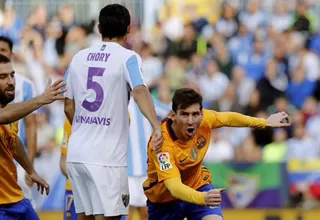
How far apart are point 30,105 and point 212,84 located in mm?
10476

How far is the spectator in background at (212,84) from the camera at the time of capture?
56.5 ft

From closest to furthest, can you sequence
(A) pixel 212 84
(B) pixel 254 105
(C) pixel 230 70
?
(B) pixel 254 105 → (A) pixel 212 84 → (C) pixel 230 70

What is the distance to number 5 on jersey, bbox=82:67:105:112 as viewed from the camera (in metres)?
7.70

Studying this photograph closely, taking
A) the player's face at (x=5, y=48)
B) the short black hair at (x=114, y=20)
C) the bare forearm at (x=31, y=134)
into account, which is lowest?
the bare forearm at (x=31, y=134)

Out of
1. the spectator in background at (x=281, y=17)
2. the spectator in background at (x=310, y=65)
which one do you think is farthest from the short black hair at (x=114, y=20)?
the spectator in background at (x=281, y=17)

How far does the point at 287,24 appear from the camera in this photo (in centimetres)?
1811

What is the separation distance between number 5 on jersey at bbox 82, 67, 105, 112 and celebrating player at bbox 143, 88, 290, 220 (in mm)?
778

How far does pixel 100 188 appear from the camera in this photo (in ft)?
25.2

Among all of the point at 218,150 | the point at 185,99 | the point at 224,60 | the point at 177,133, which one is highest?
the point at 185,99

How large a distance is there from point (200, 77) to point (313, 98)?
2263mm

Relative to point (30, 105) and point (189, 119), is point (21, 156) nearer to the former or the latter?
point (30, 105)


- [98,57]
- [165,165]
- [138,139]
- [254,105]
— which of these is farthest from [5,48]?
[254,105]

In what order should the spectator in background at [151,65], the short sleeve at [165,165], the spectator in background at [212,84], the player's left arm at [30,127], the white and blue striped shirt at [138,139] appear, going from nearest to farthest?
the short sleeve at [165,165]
the player's left arm at [30,127]
the white and blue striped shirt at [138,139]
the spectator in background at [212,84]
the spectator in background at [151,65]

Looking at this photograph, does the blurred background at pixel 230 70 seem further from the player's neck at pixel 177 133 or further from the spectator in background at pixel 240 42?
the player's neck at pixel 177 133
